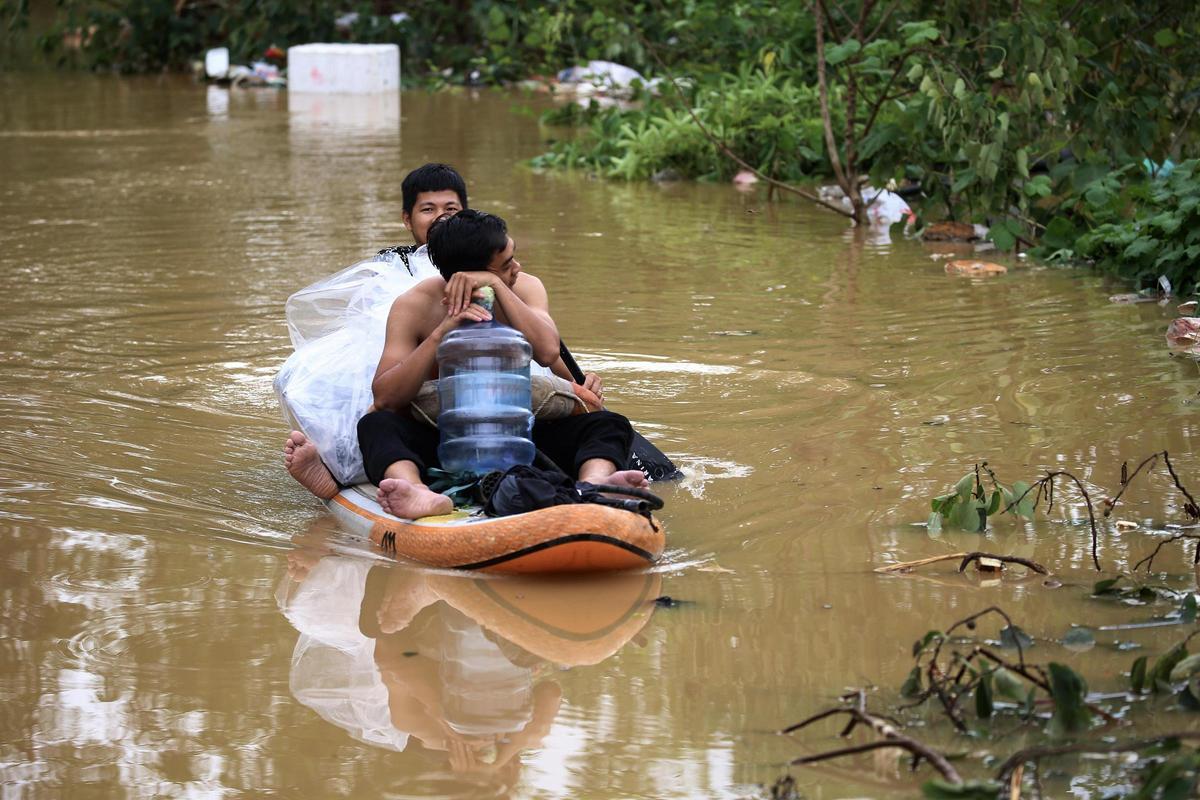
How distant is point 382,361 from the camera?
5195 mm

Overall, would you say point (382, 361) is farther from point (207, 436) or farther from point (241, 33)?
point (241, 33)

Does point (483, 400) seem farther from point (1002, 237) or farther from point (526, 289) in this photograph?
point (1002, 237)

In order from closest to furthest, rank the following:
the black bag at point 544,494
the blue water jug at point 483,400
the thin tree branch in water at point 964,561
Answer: the thin tree branch in water at point 964,561
the black bag at point 544,494
the blue water jug at point 483,400

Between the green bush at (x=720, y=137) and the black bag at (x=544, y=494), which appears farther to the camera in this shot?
the green bush at (x=720, y=137)

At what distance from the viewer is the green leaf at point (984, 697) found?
3398mm

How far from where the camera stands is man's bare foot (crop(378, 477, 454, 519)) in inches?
188

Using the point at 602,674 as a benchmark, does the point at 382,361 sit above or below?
above

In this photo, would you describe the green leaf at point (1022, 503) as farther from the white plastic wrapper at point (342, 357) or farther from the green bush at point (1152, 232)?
the green bush at point (1152, 232)

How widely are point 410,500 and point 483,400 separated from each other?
393mm

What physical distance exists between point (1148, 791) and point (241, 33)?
75.8 ft

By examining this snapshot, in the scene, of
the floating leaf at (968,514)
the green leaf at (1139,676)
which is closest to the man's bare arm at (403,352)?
the floating leaf at (968,514)

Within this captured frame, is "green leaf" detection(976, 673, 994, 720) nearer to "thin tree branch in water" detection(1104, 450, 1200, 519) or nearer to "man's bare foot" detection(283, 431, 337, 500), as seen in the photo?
"thin tree branch in water" detection(1104, 450, 1200, 519)

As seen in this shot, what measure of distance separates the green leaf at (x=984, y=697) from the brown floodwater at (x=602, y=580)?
10cm

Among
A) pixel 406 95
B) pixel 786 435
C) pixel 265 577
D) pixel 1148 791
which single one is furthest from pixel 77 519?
pixel 406 95
